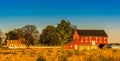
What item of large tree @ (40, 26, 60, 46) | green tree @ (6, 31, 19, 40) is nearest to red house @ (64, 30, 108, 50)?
large tree @ (40, 26, 60, 46)

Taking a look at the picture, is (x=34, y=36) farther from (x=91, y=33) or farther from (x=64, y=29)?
(x=64, y=29)

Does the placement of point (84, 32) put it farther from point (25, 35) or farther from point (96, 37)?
point (25, 35)

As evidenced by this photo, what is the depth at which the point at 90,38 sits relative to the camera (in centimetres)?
11400

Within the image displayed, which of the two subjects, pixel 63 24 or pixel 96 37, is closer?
pixel 63 24

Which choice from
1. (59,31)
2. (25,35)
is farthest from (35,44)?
(59,31)

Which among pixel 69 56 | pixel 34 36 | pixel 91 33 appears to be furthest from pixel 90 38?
pixel 69 56

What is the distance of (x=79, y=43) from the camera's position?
11138 centimetres

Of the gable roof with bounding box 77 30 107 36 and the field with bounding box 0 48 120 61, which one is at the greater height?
the gable roof with bounding box 77 30 107 36

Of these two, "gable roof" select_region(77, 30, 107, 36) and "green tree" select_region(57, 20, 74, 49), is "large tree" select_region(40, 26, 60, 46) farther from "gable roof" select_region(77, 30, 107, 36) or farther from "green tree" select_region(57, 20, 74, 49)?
"green tree" select_region(57, 20, 74, 49)

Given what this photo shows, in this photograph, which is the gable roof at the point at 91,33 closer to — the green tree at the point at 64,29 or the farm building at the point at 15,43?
the farm building at the point at 15,43

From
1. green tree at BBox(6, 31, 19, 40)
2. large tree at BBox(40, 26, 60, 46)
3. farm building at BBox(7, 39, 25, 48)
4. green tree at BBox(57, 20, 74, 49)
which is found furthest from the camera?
green tree at BBox(6, 31, 19, 40)

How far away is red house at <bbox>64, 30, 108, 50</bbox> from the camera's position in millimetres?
111588

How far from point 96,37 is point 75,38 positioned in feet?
24.6

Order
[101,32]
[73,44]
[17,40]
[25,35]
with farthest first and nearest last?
1. [17,40]
2. [25,35]
3. [101,32]
4. [73,44]
